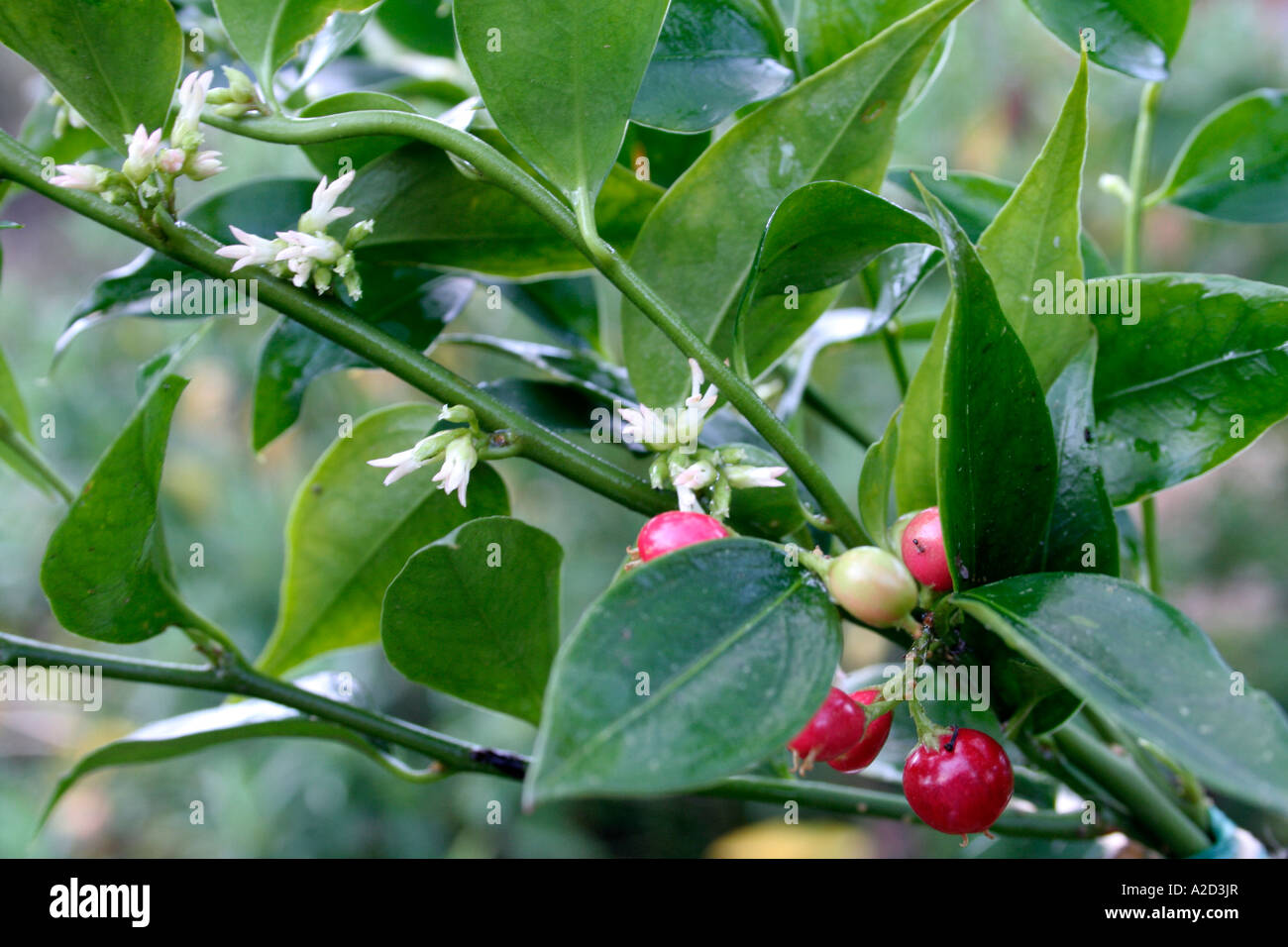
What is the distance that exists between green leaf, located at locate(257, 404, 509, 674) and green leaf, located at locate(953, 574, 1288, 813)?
0.80 ft

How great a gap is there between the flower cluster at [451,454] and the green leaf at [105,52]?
15 centimetres

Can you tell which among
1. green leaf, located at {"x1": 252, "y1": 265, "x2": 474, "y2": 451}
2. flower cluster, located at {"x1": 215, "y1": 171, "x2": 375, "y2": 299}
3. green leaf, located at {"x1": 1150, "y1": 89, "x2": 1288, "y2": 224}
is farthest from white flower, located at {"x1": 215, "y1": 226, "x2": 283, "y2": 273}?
green leaf, located at {"x1": 1150, "y1": 89, "x2": 1288, "y2": 224}

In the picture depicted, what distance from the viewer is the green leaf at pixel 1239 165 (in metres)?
0.53

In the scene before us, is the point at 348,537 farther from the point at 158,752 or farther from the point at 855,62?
the point at 855,62

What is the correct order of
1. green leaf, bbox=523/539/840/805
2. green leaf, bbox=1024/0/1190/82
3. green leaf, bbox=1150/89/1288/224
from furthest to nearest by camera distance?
green leaf, bbox=1150/89/1288/224 → green leaf, bbox=1024/0/1190/82 → green leaf, bbox=523/539/840/805

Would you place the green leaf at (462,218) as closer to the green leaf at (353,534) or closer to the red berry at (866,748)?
the green leaf at (353,534)

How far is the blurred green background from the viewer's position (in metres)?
1.76

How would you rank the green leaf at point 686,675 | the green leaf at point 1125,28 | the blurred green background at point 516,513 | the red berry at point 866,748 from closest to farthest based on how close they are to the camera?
the green leaf at point 686,675 < the red berry at point 866,748 < the green leaf at point 1125,28 < the blurred green background at point 516,513

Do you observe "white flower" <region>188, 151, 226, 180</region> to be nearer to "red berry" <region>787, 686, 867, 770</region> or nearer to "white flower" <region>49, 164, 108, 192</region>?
"white flower" <region>49, 164, 108, 192</region>

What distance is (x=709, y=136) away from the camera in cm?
47

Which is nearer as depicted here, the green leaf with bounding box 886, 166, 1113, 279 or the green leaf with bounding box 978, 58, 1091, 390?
the green leaf with bounding box 978, 58, 1091, 390

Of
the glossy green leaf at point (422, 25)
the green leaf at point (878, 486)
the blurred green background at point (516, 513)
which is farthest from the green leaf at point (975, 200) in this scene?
the blurred green background at point (516, 513)

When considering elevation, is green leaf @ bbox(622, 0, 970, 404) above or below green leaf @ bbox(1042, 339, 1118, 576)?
above
